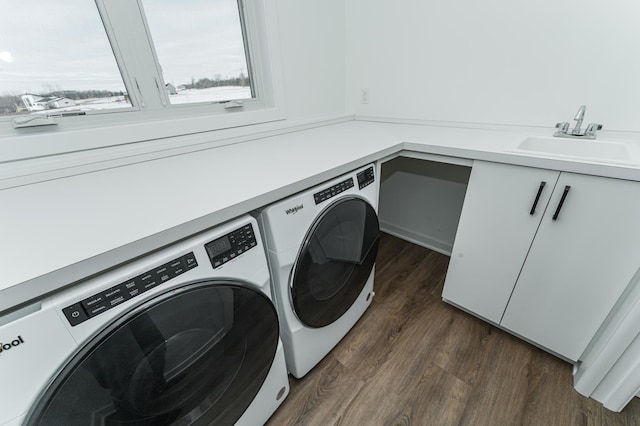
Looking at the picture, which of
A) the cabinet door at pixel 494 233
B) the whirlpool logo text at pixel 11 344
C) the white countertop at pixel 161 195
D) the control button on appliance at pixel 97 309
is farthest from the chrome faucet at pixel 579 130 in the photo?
the whirlpool logo text at pixel 11 344

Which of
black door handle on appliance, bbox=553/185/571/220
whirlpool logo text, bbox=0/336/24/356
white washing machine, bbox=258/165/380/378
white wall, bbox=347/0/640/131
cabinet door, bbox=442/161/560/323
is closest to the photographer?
whirlpool logo text, bbox=0/336/24/356

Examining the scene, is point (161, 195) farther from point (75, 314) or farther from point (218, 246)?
point (75, 314)

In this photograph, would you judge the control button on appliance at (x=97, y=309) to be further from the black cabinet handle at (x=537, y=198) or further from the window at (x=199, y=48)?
the black cabinet handle at (x=537, y=198)

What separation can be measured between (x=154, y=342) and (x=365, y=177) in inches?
35.5

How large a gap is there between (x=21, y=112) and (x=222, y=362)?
1133 millimetres

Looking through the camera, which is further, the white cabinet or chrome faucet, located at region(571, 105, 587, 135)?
chrome faucet, located at region(571, 105, 587, 135)

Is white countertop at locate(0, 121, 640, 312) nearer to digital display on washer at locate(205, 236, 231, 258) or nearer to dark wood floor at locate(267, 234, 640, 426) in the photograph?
digital display on washer at locate(205, 236, 231, 258)

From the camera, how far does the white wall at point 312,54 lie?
4.96 feet

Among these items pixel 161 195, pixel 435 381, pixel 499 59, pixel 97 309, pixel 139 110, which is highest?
pixel 499 59

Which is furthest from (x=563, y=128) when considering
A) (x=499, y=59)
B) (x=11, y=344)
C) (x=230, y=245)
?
(x=11, y=344)

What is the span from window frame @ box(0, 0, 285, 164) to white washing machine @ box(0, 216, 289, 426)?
74cm

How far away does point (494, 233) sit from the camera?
121cm

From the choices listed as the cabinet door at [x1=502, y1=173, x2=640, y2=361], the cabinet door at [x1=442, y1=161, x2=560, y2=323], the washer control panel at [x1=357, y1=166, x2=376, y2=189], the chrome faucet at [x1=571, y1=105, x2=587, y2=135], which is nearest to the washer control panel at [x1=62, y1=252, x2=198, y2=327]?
the washer control panel at [x1=357, y1=166, x2=376, y2=189]

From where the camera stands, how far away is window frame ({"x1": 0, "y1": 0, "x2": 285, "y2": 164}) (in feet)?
3.00
